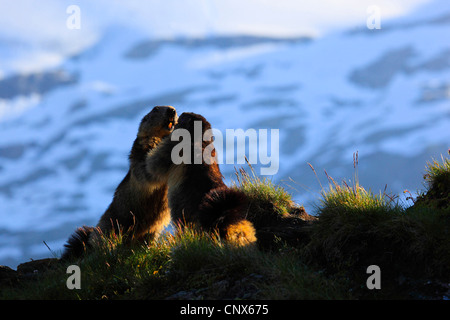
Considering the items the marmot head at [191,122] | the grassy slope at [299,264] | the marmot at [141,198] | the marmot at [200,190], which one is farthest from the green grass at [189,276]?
the marmot head at [191,122]

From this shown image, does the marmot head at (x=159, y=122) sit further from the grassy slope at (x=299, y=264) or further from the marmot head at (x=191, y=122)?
the grassy slope at (x=299, y=264)

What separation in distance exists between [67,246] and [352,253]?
5098 mm

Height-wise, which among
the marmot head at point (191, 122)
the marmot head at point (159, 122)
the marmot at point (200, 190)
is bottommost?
the marmot at point (200, 190)

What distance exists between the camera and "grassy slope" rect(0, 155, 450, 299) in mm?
5852

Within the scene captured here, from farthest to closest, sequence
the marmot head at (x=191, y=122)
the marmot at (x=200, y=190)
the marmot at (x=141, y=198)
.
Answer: the marmot at (x=141, y=198)
the marmot head at (x=191, y=122)
the marmot at (x=200, y=190)

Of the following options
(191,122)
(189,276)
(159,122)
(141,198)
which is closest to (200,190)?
(191,122)

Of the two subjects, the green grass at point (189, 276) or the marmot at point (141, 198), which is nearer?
the green grass at point (189, 276)

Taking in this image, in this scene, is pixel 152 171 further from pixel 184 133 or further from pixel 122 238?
pixel 122 238

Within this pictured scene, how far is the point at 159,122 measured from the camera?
8227 mm

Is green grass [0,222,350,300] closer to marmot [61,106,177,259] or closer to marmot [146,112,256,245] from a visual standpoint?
marmot [146,112,256,245]

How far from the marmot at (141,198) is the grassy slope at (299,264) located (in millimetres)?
769

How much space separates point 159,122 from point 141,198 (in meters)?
1.38

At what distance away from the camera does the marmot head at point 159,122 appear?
8.20 metres

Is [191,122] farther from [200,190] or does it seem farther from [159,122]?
[200,190]
